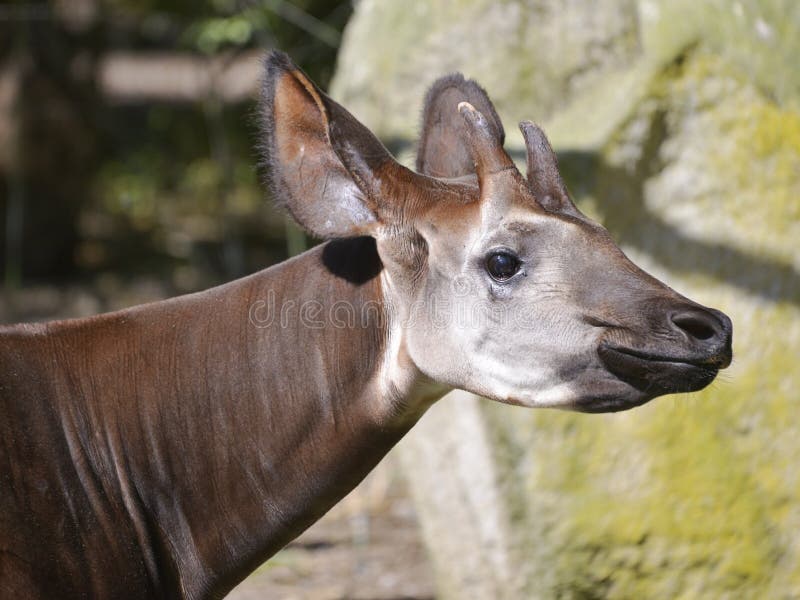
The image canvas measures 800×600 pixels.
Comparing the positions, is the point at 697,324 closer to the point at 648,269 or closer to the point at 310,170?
the point at 310,170

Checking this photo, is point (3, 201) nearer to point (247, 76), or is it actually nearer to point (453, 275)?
point (247, 76)

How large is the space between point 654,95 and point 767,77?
0.47 metres

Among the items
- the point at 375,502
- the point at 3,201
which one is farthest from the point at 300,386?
the point at 3,201

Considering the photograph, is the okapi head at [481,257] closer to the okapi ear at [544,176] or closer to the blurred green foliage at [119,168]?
the okapi ear at [544,176]

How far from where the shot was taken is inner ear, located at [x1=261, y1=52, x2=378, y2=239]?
3.01 m

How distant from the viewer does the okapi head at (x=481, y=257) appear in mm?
2850

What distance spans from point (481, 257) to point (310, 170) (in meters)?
0.50

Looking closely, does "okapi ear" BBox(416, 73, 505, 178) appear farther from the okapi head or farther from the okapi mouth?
the okapi mouth

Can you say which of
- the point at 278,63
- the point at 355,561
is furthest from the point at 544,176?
the point at 355,561

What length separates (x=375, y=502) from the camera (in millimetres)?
6473

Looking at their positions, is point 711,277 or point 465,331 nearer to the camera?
point 465,331

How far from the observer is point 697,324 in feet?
9.02

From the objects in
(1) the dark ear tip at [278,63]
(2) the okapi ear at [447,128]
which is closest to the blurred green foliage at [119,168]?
(2) the okapi ear at [447,128]

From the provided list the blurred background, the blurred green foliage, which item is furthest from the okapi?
the blurred green foliage
